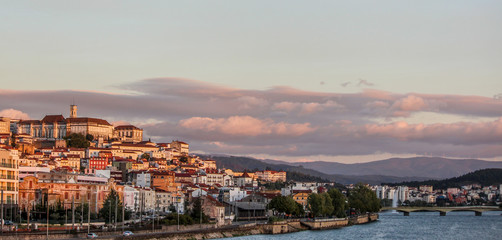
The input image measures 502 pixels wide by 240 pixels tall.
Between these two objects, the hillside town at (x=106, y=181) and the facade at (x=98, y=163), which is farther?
the facade at (x=98, y=163)

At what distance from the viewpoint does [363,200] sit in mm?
125562

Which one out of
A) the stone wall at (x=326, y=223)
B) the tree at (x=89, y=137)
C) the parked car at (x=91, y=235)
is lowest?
the stone wall at (x=326, y=223)

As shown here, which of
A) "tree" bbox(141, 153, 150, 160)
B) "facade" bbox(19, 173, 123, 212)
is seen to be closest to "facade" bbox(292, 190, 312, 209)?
"facade" bbox(19, 173, 123, 212)

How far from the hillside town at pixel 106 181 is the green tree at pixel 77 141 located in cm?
24

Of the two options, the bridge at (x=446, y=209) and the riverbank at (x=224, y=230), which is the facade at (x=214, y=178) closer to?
the bridge at (x=446, y=209)

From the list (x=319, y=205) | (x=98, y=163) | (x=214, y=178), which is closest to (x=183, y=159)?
(x=214, y=178)

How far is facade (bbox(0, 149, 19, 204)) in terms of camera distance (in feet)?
212

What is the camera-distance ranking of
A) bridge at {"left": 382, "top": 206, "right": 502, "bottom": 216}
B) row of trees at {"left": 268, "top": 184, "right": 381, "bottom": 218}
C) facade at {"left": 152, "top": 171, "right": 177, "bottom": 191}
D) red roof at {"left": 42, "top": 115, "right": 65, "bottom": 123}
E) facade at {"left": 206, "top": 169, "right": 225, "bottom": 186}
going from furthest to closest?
1. red roof at {"left": 42, "top": 115, "right": 65, "bottom": 123}
2. facade at {"left": 206, "top": 169, "right": 225, "bottom": 186}
3. bridge at {"left": 382, "top": 206, "right": 502, "bottom": 216}
4. facade at {"left": 152, "top": 171, "right": 177, "bottom": 191}
5. row of trees at {"left": 268, "top": 184, "right": 381, "bottom": 218}

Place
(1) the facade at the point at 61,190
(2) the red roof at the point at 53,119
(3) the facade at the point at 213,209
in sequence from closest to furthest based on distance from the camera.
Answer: (1) the facade at the point at 61,190
(3) the facade at the point at 213,209
(2) the red roof at the point at 53,119

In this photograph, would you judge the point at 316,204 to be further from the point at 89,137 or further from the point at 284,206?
the point at 89,137

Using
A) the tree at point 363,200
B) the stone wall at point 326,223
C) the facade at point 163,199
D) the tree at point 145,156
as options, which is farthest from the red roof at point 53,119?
the stone wall at point 326,223

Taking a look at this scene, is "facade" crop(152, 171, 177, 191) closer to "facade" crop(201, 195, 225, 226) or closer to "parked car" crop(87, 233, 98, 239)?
"facade" crop(201, 195, 225, 226)

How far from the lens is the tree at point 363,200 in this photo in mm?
121894

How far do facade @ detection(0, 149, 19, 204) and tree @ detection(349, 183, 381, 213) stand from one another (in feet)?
209
